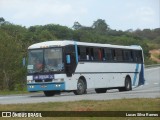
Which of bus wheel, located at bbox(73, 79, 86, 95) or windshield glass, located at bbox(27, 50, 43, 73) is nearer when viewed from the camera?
windshield glass, located at bbox(27, 50, 43, 73)

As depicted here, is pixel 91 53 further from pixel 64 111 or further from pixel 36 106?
pixel 64 111

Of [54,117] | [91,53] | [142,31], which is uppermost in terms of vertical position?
[142,31]

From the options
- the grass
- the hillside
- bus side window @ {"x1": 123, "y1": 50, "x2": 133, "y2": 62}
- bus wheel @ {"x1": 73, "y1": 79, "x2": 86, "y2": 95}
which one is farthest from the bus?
the hillside

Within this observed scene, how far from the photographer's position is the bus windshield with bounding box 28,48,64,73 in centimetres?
2733

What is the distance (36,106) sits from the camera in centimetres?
1691

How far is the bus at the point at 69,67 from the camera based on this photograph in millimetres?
27328

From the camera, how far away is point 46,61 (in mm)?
27594

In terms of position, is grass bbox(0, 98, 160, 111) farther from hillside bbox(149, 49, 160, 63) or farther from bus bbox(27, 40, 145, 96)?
hillside bbox(149, 49, 160, 63)

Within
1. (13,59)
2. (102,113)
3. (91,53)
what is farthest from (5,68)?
(102,113)

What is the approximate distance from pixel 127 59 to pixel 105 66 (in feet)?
12.0

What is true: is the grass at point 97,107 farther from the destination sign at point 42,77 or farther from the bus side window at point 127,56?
the bus side window at point 127,56

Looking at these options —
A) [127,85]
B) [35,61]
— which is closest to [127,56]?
[127,85]

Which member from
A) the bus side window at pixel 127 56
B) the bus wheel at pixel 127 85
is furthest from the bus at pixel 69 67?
the bus side window at pixel 127 56

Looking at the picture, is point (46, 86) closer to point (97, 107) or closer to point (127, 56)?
point (127, 56)
